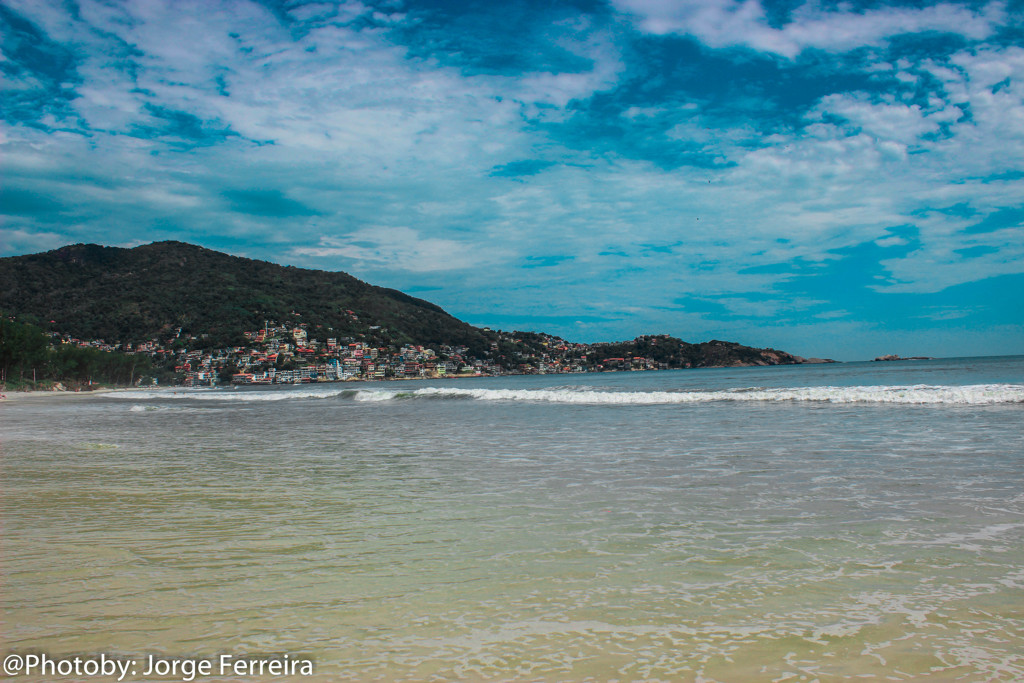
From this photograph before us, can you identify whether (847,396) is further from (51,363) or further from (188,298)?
(188,298)

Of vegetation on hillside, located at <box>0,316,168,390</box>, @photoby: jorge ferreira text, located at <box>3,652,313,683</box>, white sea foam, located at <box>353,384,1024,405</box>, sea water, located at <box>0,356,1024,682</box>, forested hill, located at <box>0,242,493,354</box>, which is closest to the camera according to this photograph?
@photoby: jorge ferreira text, located at <box>3,652,313,683</box>

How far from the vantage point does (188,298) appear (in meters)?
119

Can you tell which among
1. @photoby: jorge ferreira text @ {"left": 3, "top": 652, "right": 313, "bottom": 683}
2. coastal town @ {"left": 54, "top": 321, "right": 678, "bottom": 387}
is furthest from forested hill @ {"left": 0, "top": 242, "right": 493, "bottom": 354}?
@photoby: jorge ferreira text @ {"left": 3, "top": 652, "right": 313, "bottom": 683}

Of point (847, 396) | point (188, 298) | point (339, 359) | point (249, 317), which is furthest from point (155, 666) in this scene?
point (188, 298)

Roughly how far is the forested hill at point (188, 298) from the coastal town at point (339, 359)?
2.32m

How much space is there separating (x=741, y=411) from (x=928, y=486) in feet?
42.8

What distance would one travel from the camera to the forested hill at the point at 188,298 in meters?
112

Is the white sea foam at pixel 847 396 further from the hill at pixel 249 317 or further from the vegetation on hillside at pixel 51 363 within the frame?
the hill at pixel 249 317

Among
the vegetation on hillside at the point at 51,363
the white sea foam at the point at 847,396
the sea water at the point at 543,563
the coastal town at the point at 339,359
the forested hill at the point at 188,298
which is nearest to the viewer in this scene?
the sea water at the point at 543,563

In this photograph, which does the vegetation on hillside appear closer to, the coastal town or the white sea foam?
the coastal town

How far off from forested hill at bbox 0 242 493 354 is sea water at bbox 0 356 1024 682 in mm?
117964

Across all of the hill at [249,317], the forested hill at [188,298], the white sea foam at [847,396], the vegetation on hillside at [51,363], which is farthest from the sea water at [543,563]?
the forested hill at [188,298]

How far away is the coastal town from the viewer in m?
114

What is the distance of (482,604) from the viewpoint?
3957mm
